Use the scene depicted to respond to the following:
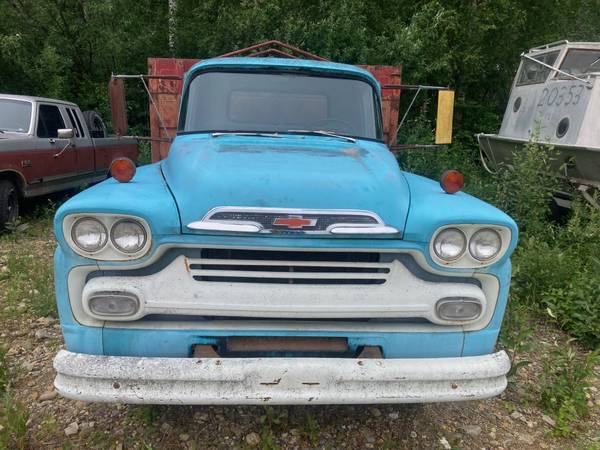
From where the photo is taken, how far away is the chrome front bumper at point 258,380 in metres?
2.15

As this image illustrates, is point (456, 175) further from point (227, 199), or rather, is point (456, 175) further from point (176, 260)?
point (176, 260)

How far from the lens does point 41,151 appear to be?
712 cm

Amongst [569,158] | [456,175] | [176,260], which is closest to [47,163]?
[176,260]

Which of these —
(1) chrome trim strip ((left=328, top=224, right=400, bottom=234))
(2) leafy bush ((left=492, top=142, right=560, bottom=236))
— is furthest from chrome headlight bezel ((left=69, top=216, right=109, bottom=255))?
(2) leafy bush ((left=492, top=142, right=560, bottom=236))

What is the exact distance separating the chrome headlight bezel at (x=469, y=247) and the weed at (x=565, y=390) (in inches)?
55.0

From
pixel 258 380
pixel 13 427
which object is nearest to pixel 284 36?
pixel 13 427

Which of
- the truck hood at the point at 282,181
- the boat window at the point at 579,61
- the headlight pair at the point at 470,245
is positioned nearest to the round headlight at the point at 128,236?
the truck hood at the point at 282,181

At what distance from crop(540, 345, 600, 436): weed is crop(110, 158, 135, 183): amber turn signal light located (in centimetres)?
290

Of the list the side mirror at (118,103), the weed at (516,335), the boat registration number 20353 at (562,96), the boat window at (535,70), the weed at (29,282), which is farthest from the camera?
the boat window at (535,70)

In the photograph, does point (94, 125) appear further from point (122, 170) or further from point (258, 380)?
point (258, 380)

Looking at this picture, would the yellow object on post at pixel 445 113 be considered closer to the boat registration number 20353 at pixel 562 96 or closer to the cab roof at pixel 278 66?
the cab roof at pixel 278 66

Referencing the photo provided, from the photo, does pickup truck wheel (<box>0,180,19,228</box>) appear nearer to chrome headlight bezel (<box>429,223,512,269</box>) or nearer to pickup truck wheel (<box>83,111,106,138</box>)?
pickup truck wheel (<box>83,111,106,138</box>)

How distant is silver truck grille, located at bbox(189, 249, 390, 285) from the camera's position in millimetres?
2311

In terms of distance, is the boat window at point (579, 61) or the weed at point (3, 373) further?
the boat window at point (579, 61)
